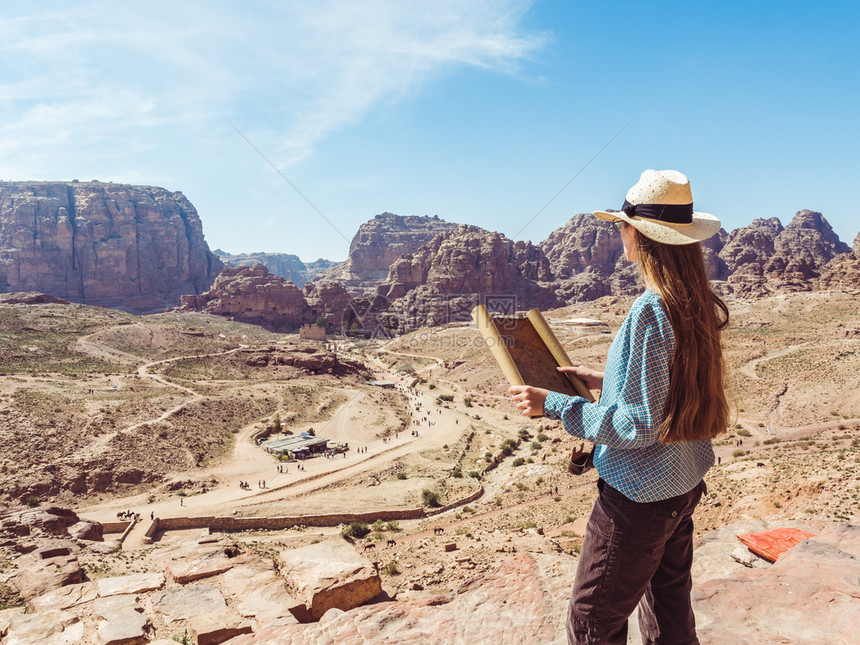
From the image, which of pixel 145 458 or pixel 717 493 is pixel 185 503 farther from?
pixel 717 493

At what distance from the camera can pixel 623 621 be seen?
3.03 metres

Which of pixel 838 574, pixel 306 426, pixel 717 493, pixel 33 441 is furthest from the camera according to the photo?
pixel 306 426

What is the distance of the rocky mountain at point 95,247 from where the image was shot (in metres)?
132

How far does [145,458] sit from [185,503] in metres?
5.92

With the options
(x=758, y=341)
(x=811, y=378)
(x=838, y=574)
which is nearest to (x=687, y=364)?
(x=838, y=574)

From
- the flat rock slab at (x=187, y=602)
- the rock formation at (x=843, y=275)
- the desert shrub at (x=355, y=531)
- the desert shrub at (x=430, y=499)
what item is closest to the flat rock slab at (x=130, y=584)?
the flat rock slab at (x=187, y=602)

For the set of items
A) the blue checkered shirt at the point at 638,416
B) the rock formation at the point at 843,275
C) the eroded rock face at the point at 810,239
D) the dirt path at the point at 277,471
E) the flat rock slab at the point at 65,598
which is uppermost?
the eroded rock face at the point at 810,239

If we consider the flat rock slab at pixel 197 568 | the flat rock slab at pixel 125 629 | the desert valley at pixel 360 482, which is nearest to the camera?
the desert valley at pixel 360 482

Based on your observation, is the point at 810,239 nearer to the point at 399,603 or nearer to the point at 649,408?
the point at 399,603

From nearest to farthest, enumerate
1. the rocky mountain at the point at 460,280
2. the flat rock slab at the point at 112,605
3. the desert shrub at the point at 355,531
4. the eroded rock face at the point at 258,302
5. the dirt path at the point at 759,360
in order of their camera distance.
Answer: the flat rock slab at the point at 112,605 → the desert shrub at the point at 355,531 → the dirt path at the point at 759,360 → the eroded rock face at the point at 258,302 → the rocky mountain at the point at 460,280

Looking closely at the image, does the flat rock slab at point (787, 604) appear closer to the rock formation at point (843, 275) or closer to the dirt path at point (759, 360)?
the dirt path at point (759, 360)

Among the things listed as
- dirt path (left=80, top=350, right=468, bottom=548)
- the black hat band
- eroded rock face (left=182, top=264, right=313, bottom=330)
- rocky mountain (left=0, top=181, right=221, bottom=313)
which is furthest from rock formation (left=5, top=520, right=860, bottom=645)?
rocky mountain (left=0, top=181, right=221, bottom=313)

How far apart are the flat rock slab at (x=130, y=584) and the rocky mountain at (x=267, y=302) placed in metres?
93.6

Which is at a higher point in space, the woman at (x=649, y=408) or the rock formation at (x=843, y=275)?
the rock formation at (x=843, y=275)
